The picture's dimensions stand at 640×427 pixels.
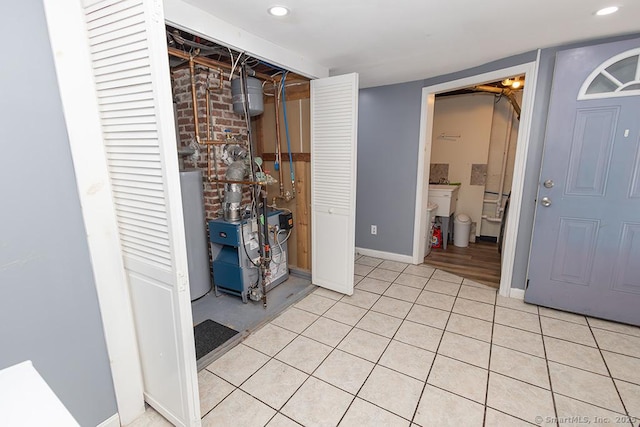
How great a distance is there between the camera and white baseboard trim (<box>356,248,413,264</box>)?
11.9 ft

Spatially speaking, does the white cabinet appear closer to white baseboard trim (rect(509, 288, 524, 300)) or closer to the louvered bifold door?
white baseboard trim (rect(509, 288, 524, 300))

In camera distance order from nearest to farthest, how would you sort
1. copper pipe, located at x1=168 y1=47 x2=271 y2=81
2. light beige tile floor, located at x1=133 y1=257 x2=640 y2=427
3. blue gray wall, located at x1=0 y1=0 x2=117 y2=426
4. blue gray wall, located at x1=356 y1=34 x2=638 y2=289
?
blue gray wall, located at x1=0 y1=0 x2=117 y2=426 → light beige tile floor, located at x1=133 y1=257 x2=640 y2=427 → copper pipe, located at x1=168 y1=47 x2=271 y2=81 → blue gray wall, located at x1=356 y1=34 x2=638 y2=289

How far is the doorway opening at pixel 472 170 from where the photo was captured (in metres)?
4.04

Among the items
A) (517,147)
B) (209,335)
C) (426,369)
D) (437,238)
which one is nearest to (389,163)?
(517,147)

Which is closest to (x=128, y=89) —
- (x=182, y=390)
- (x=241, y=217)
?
(x=182, y=390)

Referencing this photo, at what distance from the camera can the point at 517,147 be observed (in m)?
2.53

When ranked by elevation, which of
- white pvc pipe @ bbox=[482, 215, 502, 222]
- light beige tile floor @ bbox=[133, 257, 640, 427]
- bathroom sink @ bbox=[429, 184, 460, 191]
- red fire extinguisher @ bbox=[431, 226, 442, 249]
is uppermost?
bathroom sink @ bbox=[429, 184, 460, 191]

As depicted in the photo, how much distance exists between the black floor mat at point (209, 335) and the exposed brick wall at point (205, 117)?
39.2 inches

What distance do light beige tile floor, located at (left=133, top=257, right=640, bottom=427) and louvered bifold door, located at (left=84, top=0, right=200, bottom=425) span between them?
429mm

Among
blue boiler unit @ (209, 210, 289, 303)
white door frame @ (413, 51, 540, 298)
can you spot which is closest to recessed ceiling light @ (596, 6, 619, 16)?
white door frame @ (413, 51, 540, 298)

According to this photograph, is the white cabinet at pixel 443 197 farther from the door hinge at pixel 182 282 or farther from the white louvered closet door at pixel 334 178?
the door hinge at pixel 182 282

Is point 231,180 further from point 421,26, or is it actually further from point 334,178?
point 421,26

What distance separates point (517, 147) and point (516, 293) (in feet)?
4.47

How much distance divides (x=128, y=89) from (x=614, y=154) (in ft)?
10.2
